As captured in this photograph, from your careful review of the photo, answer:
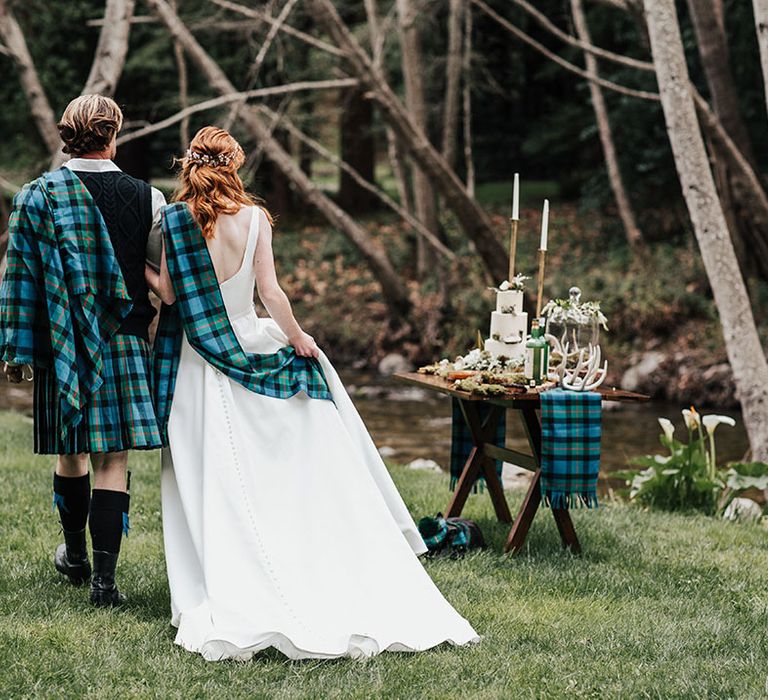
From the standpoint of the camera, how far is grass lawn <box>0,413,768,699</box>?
3.64 meters

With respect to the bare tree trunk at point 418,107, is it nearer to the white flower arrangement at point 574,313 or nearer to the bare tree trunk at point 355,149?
the bare tree trunk at point 355,149

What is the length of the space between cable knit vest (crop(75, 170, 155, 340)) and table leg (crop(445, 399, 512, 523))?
7.03 ft

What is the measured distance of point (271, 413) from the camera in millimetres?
4258

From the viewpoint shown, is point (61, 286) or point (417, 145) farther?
point (417, 145)

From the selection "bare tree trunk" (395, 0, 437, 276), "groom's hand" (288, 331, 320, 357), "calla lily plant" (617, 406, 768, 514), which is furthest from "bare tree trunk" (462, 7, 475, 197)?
"groom's hand" (288, 331, 320, 357)

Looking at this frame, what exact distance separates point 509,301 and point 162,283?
81.3 inches

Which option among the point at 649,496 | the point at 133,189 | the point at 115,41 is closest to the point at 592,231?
the point at 115,41

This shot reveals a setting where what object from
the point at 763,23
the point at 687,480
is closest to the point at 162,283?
the point at 687,480

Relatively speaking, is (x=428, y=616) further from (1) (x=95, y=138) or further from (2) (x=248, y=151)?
(2) (x=248, y=151)

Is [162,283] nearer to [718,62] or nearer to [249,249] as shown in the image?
[249,249]

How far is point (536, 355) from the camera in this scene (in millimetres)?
5484

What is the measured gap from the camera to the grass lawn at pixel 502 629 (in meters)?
3.64

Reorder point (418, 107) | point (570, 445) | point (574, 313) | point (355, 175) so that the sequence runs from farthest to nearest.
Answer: point (418, 107) < point (355, 175) < point (574, 313) < point (570, 445)

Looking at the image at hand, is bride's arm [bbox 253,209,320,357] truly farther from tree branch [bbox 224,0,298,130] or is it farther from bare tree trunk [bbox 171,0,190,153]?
bare tree trunk [bbox 171,0,190,153]
